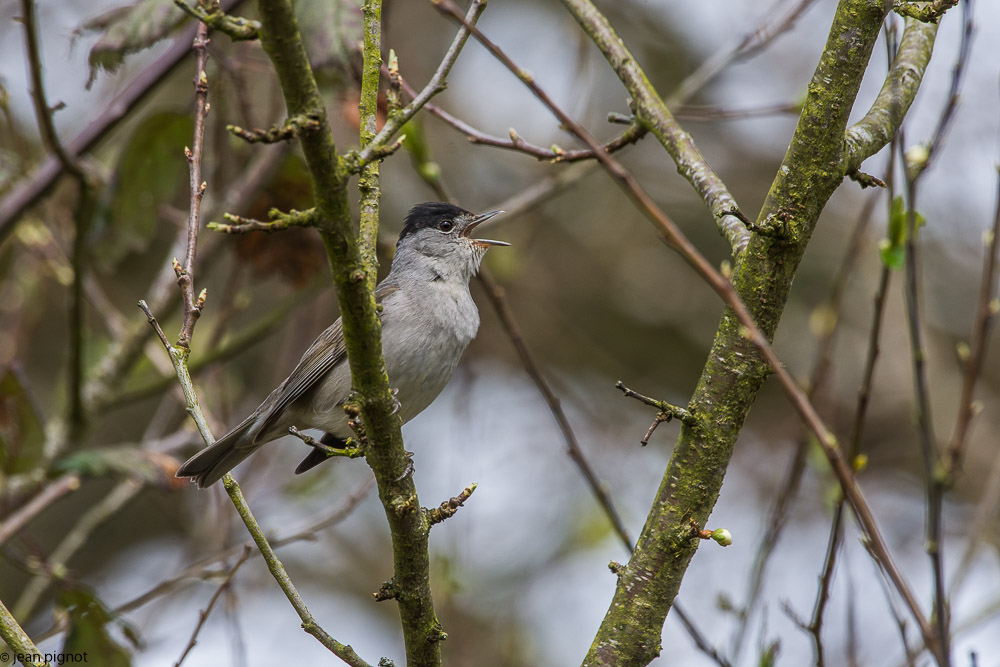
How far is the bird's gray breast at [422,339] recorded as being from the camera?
159 inches

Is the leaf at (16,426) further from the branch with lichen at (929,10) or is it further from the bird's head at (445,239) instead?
the branch with lichen at (929,10)

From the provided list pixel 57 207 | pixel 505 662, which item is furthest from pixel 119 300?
pixel 505 662

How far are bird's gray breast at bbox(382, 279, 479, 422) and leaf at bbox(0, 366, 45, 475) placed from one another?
1.60 m

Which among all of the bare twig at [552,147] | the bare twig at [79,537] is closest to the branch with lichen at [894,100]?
the bare twig at [552,147]

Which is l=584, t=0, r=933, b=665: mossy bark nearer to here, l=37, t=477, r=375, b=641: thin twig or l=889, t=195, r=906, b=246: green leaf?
l=889, t=195, r=906, b=246: green leaf

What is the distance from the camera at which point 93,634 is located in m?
3.71

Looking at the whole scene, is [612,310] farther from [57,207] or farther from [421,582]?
[421,582]

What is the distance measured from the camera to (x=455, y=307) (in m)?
4.39

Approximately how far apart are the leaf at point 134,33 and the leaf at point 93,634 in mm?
2087

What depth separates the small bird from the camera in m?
4.09

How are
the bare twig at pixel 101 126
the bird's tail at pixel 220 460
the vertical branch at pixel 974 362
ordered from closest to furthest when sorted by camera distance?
the vertical branch at pixel 974 362 < the bare twig at pixel 101 126 < the bird's tail at pixel 220 460

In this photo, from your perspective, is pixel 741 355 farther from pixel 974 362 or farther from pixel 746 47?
pixel 746 47

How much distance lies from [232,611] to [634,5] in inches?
288

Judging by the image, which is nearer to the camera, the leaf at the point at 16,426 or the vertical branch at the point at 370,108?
the vertical branch at the point at 370,108
